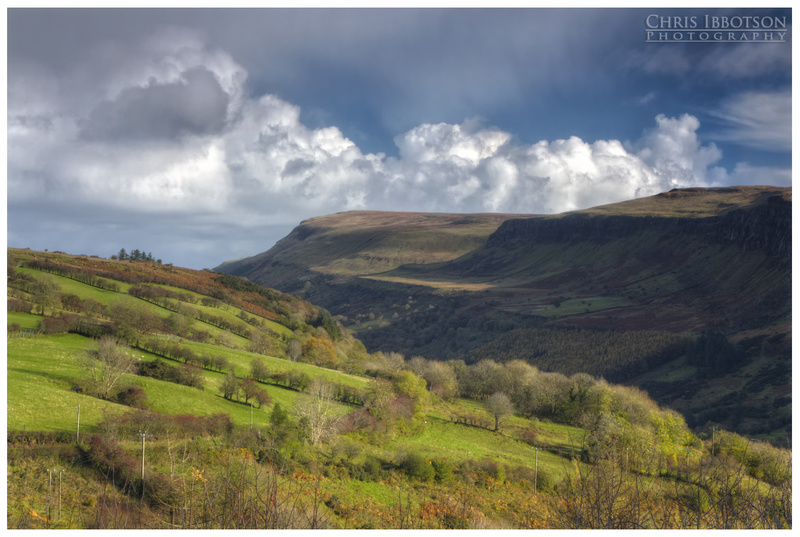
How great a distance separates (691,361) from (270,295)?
11934 centimetres

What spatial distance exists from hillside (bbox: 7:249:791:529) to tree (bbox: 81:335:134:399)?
225mm

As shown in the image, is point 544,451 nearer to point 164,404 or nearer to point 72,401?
point 164,404

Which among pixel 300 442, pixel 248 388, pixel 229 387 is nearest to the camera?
pixel 300 442

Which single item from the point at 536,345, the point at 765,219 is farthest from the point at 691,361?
the point at 765,219

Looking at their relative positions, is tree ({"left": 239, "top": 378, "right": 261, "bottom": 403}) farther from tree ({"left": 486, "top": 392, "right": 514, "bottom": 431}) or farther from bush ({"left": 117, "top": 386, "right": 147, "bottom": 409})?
tree ({"left": 486, "top": 392, "right": 514, "bottom": 431})

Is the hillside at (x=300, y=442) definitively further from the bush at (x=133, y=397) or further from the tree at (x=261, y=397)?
the tree at (x=261, y=397)

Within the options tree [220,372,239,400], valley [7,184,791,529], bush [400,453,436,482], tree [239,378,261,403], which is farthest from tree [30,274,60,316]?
bush [400,453,436,482]

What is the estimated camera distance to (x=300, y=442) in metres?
39.4

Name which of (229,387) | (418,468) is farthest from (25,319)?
(418,468)

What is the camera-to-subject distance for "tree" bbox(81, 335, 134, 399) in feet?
134

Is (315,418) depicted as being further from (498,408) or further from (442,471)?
(498,408)

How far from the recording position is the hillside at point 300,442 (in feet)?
46.1

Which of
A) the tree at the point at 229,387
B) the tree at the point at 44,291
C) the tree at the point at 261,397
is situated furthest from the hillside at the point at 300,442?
the tree at the point at 261,397

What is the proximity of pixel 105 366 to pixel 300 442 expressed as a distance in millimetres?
18065
